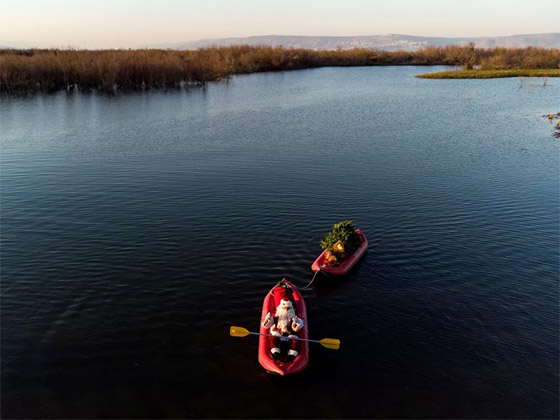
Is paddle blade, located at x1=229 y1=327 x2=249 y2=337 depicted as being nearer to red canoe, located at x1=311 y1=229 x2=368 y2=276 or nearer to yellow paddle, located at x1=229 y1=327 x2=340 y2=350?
yellow paddle, located at x1=229 y1=327 x2=340 y2=350

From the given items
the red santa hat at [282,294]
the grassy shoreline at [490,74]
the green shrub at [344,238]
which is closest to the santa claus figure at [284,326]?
the red santa hat at [282,294]

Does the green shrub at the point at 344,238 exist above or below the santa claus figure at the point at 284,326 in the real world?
above

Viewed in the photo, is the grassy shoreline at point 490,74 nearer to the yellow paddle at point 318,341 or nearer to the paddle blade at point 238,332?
the yellow paddle at point 318,341

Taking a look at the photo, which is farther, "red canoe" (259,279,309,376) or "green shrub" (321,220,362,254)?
"green shrub" (321,220,362,254)

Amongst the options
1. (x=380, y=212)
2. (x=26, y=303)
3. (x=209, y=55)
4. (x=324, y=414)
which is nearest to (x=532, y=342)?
(x=324, y=414)

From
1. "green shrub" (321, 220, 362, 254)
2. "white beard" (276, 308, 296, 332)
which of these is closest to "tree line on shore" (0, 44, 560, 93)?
"green shrub" (321, 220, 362, 254)

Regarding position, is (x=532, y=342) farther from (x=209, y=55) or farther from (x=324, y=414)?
(x=209, y=55)
